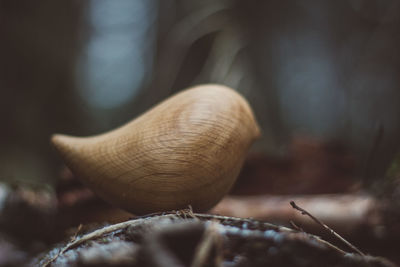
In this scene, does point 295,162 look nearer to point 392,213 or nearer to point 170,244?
point 392,213

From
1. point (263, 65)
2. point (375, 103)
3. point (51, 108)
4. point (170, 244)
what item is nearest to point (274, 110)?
point (263, 65)

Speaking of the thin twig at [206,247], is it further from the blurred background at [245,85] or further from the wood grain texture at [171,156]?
the blurred background at [245,85]

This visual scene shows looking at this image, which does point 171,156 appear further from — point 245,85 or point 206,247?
point 245,85

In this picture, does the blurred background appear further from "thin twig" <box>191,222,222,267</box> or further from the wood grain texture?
"thin twig" <box>191,222,222,267</box>

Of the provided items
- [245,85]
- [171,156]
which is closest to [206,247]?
[171,156]

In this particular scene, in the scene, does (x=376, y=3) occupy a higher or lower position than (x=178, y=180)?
higher

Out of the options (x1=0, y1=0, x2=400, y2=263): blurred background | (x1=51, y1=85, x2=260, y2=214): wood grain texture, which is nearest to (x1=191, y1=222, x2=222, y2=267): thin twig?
(x1=51, y1=85, x2=260, y2=214): wood grain texture
